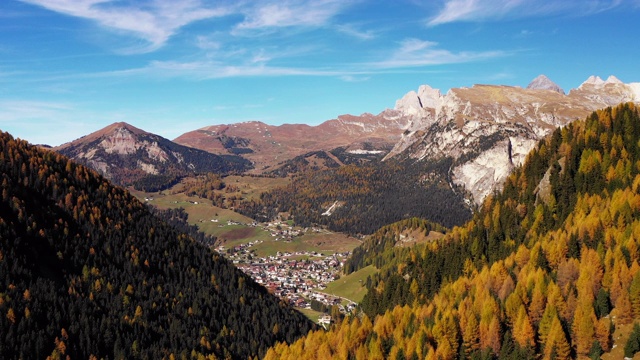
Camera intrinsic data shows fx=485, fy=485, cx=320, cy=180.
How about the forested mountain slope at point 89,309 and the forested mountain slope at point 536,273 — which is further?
the forested mountain slope at point 89,309

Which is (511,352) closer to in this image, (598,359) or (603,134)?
(598,359)

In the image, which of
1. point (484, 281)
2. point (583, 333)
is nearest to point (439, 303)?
point (484, 281)

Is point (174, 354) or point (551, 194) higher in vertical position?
point (551, 194)

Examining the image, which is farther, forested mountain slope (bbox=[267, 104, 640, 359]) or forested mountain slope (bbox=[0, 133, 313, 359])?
forested mountain slope (bbox=[0, 133, 313, 359])

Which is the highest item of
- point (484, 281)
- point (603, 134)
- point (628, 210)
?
point (603, 134)

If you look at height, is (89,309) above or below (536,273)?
below

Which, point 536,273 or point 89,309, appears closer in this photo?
point 536,273

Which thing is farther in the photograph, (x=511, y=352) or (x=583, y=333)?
(x=511, y=352)

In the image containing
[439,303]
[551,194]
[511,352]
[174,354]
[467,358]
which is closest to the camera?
[511,352]
